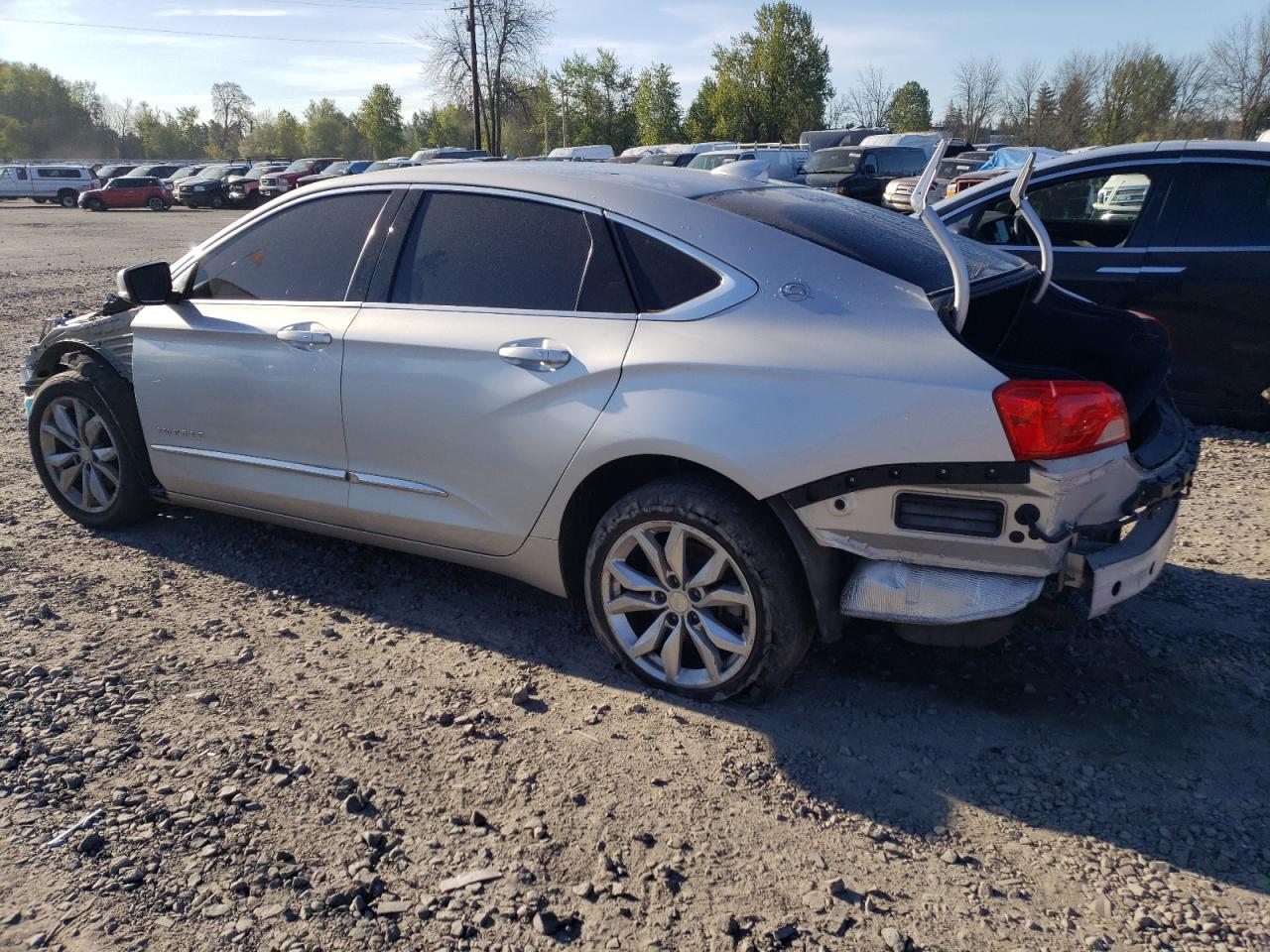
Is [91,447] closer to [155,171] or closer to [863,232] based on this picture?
[863,232]

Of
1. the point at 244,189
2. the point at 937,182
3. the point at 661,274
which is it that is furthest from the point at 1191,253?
the point at 244,189

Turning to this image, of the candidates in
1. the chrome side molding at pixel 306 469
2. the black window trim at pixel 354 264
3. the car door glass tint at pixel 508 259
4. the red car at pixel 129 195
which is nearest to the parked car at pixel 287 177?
the red car at pixel 129 195

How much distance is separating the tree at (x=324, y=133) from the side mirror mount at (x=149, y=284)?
11480 centimetres

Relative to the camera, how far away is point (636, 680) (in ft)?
11.4

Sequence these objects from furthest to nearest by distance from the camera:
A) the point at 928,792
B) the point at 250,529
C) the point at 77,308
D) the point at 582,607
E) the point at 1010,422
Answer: the point at 77,308
the point at 250,529
the point at 582,607
the point at 928,792
the point at 1010,422

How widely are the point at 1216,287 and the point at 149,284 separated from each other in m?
5.63

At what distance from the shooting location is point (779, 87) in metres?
73.3

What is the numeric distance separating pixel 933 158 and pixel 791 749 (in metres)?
1.78

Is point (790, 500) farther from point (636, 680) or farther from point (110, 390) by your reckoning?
point (110, 390)

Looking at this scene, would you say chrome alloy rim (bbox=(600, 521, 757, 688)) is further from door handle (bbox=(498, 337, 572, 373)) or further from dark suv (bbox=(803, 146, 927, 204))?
dark suv (bbox=(803, 146, 927, 204))

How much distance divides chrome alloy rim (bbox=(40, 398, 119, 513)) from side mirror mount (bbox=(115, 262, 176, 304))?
67 centimetres

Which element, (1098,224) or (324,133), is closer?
(1098,224)

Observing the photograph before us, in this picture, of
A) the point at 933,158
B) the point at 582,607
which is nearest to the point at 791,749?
the point at 582,607

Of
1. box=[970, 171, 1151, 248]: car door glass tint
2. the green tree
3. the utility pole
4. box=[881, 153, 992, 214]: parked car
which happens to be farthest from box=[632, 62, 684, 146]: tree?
box=[970, 171, 1151, 248]: car door glass tint
